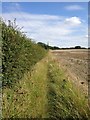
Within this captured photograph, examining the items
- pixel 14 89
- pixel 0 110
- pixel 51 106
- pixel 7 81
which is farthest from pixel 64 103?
pixel 14 89

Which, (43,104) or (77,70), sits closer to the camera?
(43,104)

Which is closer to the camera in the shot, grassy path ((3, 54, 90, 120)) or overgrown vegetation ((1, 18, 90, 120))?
grassy path ((3, 54, 90, 120))

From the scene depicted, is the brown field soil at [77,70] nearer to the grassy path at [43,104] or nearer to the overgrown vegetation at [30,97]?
the overgrown vegetation at [30,97]

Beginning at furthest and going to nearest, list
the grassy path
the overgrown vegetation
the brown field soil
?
the brown field soil
the overgrown vegetation
the grassy path

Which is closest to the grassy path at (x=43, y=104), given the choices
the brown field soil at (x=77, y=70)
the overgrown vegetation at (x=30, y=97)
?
the overgrown vegetation at (x=30, y=97)

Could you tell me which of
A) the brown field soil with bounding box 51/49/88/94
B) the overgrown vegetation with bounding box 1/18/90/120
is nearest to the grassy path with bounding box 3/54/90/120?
the overgrown vegetation with bounding box 1/18/90/120

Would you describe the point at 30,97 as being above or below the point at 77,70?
above

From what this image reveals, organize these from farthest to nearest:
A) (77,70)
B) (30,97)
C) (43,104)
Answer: (77,70) → (30,97) → (43,104)

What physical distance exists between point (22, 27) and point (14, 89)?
3.30 meters

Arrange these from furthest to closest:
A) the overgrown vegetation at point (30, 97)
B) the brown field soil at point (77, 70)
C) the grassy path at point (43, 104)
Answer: the brown field soil at point (77, 70), the overgrown vegetation at point (30, 97), the grassy path at point (43, 104)

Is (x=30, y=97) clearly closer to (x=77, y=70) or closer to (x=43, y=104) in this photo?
(x=43, y=104)

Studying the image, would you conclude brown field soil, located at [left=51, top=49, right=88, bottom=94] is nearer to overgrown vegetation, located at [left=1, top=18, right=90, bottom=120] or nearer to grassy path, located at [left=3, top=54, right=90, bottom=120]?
overgrown vegetation, located at [left=1, top=18, right=90, bottom=120]

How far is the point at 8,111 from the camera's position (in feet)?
28.5

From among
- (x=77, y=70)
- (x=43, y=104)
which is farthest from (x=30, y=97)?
(x=77, y=70)
